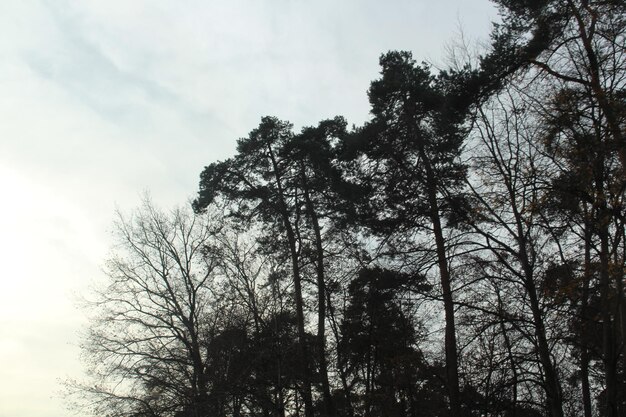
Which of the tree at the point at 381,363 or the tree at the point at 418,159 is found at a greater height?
the tree at the point at 418,159

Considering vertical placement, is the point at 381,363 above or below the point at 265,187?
below

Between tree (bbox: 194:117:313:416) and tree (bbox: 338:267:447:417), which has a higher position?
tree (bbox: 194:117:313:416)

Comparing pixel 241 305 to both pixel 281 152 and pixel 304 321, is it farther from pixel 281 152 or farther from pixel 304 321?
pixel 281 152

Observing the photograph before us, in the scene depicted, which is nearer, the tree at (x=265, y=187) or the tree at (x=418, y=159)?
the tree at (x=418, y=159)

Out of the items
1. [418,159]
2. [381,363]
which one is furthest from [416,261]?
[381,363]

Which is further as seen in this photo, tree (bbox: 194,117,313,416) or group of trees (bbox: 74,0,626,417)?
tree (bbox: 194,117,313,416)

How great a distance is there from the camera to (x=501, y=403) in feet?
37.1

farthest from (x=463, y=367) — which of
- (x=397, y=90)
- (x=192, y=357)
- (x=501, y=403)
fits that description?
(x=192, y=357)

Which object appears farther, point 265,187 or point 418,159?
point 265,187

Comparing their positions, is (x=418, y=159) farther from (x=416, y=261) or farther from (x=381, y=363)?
(x=381, y=363)

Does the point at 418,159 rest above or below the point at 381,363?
above

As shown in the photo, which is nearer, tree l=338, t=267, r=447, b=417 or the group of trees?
the group of trees

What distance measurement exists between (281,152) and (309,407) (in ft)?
31.6

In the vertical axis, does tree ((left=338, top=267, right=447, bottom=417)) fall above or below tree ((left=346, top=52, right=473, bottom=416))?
below
